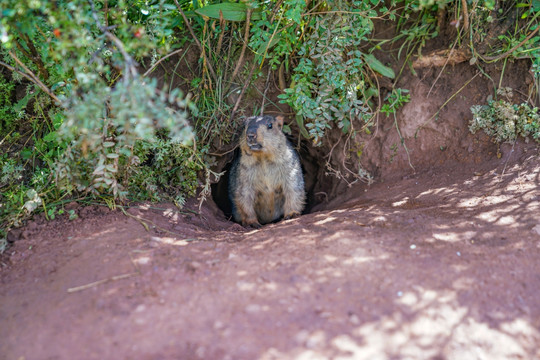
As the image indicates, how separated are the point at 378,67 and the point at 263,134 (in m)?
1.77

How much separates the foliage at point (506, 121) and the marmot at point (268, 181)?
8.36 ft

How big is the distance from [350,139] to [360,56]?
1.29 meters

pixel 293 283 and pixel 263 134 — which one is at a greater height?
pixel 263 134

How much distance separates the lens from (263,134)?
600 centimetres

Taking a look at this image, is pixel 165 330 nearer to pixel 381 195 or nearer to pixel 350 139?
pixel 381 195

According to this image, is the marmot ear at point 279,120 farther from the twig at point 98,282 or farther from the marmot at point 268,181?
the twig at point 98,282

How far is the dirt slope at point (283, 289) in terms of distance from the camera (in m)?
2.72

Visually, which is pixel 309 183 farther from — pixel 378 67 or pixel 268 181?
pixel 378 67

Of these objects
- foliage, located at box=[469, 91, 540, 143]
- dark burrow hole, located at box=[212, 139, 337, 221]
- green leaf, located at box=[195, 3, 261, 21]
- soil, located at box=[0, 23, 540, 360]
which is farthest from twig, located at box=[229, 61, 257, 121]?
foliage, located at box=[469, 91, 540, 143]

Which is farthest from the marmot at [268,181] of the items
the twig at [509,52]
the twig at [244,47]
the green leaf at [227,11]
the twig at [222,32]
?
the twig at [509,52]

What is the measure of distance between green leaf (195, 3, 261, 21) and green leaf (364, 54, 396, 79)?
173cm

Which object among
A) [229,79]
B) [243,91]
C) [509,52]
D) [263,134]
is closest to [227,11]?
[229,79]

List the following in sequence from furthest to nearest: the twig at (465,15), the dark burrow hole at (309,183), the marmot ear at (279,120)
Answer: the dark burrow hole at (309,183)
the marmot ear at (279,120)
the twig at (465,15)

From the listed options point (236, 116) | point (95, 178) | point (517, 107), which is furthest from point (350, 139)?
point (95, 178)
